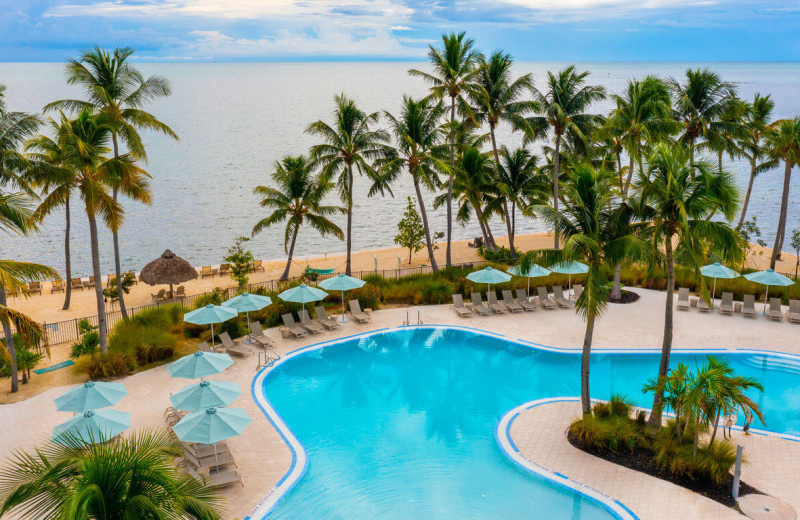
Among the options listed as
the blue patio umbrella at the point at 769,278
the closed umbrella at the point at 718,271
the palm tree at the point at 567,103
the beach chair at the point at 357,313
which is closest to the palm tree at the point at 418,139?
the palm tree at the point at 567,103

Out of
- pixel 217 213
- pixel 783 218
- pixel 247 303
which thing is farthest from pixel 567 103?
pixel 217 213

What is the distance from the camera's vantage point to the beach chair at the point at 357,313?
2448cm

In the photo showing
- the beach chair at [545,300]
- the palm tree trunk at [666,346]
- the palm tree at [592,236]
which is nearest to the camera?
the palm tree at [592,236]

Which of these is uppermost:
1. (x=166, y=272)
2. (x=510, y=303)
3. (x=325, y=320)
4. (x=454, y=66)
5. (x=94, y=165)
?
(x=454, y=66)

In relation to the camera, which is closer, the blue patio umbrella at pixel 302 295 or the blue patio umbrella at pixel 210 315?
the blue patio umbrella at pixel 210 315

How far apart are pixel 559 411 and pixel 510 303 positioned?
9226 mm

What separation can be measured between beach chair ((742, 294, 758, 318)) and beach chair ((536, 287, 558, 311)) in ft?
24.0

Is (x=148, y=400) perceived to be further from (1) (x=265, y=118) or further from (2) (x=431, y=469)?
(1) (x=265, y=118)

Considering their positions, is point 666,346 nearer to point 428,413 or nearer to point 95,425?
point 428,413


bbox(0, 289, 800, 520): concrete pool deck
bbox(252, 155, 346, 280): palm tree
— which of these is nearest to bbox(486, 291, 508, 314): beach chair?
bbox(0, 289, 800, 520): concrete pool deck

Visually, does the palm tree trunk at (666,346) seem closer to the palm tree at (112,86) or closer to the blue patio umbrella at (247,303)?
the blue patio umbrella at (247,303)

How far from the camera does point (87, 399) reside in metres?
14.5

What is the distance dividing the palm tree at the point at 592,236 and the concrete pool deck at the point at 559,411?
316 centimetres

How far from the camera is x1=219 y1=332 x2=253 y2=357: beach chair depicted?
835 inches
